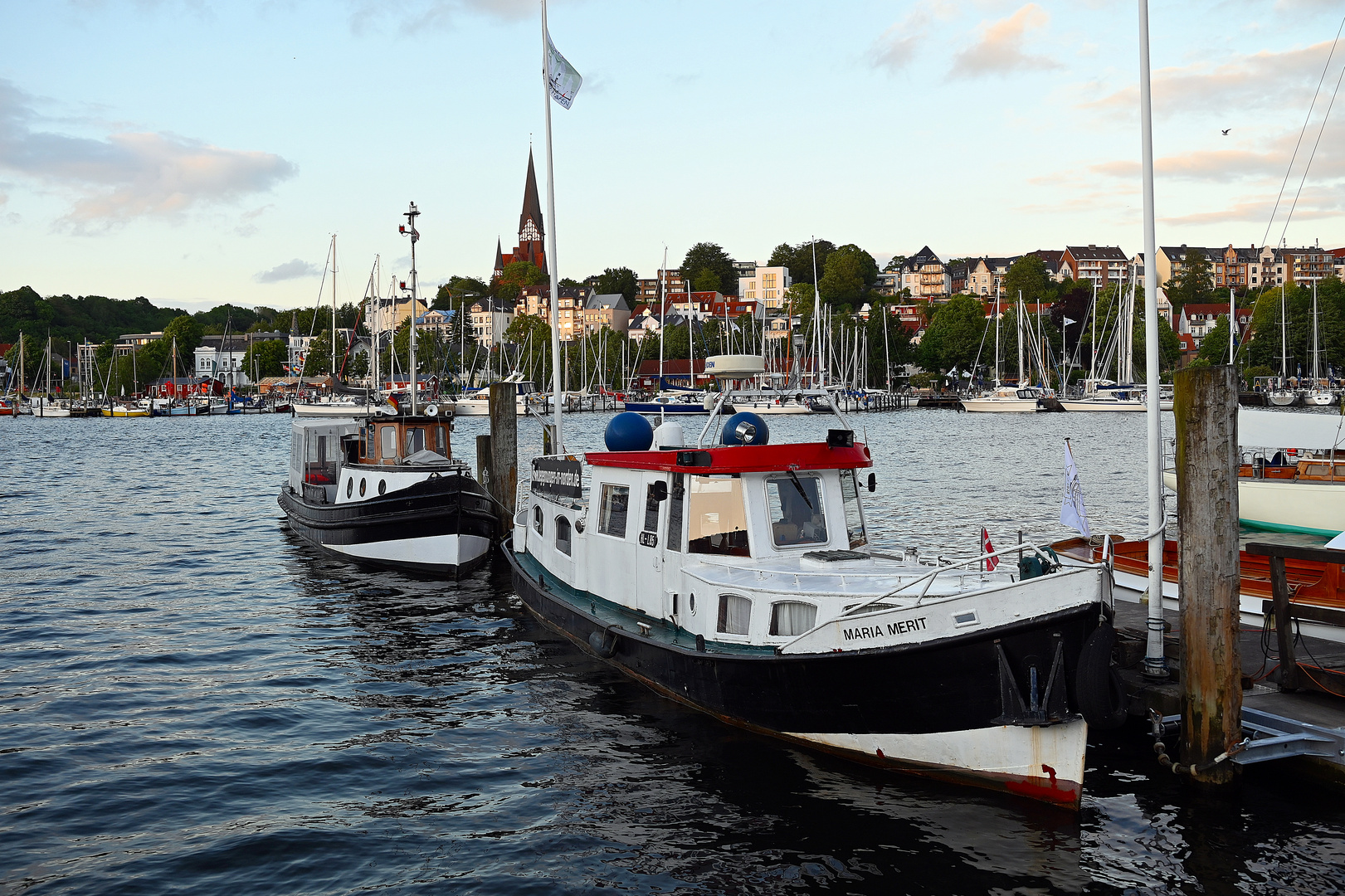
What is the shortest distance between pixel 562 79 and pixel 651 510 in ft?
40.5

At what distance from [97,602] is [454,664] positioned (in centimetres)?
1023

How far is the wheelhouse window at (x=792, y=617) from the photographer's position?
1273 centimetres

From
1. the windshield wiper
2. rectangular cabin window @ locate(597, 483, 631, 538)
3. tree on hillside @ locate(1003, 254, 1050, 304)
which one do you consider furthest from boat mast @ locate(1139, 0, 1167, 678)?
tree on hillside @ locate(1003, 254, 1050, 304)

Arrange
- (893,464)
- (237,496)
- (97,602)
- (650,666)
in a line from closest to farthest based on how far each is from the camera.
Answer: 1. (650,666)
2. (97,602)
3. (237,496)
4. (893,464)

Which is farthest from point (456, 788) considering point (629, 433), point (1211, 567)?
point (1211, 567)

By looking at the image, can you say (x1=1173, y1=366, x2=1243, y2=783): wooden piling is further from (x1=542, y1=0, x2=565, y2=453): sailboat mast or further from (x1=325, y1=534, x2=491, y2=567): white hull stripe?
(x1=325, y1=534, x2=491, y2=567): white hull stripe

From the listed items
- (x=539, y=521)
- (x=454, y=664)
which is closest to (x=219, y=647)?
(x=454, y=664)

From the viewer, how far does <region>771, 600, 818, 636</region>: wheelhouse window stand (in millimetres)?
12730

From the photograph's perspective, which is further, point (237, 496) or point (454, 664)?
point (237, 496)

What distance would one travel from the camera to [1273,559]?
12.5 meters

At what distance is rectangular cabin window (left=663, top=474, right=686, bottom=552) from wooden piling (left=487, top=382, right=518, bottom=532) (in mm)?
12372

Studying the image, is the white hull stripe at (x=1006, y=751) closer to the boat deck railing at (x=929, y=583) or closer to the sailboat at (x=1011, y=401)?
the boat deck railing at (x=929, y=583)

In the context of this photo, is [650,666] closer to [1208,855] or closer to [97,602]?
[1208,855]

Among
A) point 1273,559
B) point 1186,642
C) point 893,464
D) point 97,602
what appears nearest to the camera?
point 1186,642
